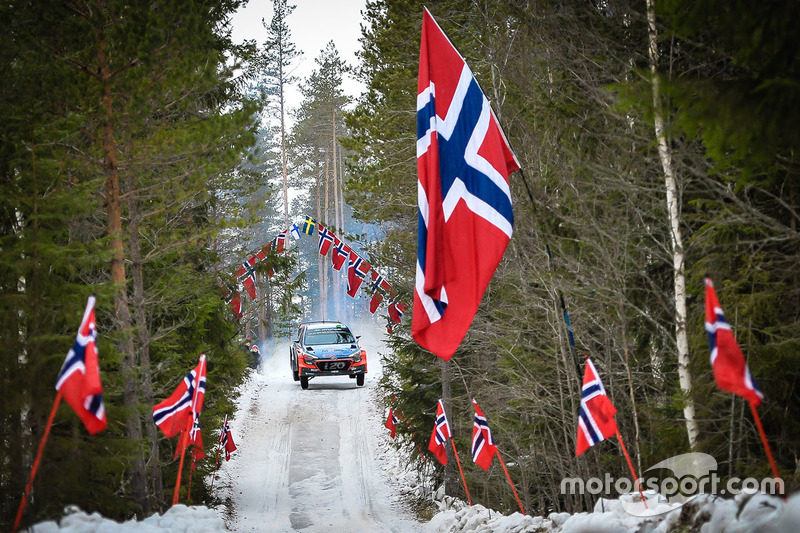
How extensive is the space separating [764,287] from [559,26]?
173 inches

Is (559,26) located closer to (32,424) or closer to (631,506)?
(631,506)

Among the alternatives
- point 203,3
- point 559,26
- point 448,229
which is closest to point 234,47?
point 203,3

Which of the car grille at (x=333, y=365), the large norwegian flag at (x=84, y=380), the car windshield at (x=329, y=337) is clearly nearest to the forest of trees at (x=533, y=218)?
the large norwegian flag at (x=84, y=380)

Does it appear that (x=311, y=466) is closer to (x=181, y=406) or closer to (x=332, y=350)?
(x=332, y=350)

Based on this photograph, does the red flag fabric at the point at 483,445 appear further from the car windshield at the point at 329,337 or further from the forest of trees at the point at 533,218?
the car windshield at the point at 329,337

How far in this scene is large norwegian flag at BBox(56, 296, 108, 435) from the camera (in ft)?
19.1

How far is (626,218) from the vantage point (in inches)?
352

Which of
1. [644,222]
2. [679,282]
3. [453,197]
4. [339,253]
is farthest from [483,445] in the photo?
[339,253]

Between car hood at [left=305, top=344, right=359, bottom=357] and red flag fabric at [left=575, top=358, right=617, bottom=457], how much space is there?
59.9ft

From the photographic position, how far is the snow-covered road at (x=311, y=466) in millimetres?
14766

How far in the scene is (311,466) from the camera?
62.0 feet

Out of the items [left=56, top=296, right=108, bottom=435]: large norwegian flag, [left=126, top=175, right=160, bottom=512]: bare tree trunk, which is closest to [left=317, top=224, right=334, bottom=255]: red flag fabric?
[left=126, top=175, right=160, bottom=512]: bare tree trunk
